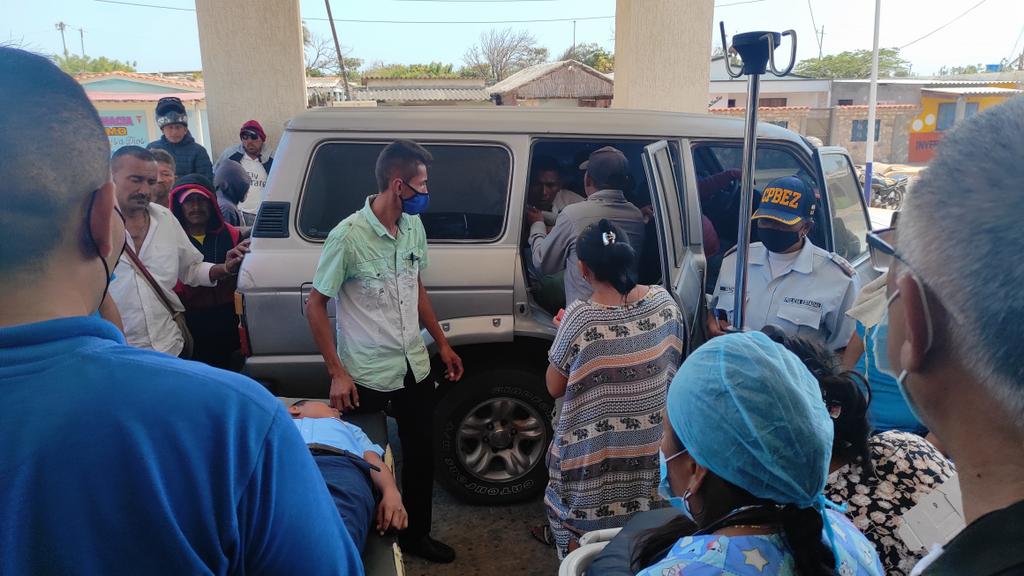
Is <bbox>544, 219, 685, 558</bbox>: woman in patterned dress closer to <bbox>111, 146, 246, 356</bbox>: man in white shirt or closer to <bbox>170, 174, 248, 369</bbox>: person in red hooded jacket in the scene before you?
<bbox>111, 146, 246, 356</bbox>: man in white shirt

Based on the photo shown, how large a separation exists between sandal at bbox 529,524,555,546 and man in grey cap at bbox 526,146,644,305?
1.26 metres

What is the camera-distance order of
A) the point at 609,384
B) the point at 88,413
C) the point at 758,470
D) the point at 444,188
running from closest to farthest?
1. the point at 88,413
2. the point at 758,470
3. the point at 609,384
4. the point at 444,188

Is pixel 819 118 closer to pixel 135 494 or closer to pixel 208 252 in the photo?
pixel 208 252

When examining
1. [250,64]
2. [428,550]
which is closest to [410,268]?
[428,550]

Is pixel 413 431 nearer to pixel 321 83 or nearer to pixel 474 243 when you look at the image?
pixel 474 243

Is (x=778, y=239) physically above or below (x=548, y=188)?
below

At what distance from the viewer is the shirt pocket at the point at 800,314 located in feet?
10.1

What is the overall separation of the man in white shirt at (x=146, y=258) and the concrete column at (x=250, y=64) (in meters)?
4.74

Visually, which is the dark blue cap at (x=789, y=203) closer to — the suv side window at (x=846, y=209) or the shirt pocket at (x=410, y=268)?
the suv side window at (x=846, y=209)

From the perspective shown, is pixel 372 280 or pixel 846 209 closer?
pixel 372 280

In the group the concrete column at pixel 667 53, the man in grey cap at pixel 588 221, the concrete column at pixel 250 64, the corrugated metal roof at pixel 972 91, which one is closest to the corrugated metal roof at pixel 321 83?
the concrete column at pixel 250 64

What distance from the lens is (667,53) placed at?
8.65 meters

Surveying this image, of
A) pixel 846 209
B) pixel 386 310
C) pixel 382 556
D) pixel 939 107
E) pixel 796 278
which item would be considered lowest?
pixel 382 556

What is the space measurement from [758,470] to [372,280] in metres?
2.09
